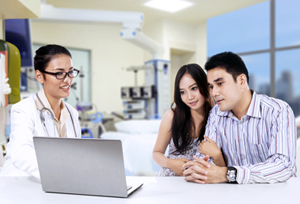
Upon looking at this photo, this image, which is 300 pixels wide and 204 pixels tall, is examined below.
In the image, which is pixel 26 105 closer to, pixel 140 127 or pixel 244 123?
pixel 244 123

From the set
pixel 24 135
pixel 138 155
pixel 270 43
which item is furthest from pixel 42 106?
pixel 270 43

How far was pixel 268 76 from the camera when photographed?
5781mm

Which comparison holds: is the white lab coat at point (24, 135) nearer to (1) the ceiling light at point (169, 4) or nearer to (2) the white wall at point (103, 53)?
(1) the ceiling light at point (169, 4)

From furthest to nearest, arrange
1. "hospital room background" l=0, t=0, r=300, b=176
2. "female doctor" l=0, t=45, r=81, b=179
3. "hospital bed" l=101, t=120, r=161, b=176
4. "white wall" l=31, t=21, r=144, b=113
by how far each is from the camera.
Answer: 1. "white wall" l=31, t=21, r=144, b=113
2. "hospital room background" l=0, t=0, r=300, b=176
3. "hospital bed" l=101, t=120, r=161, b=176
4. "female doctor" l=0, t=45, r=81, b=179

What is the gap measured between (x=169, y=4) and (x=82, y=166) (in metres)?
5.23

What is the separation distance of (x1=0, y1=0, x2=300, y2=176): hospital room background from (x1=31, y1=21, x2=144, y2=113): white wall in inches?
0.9

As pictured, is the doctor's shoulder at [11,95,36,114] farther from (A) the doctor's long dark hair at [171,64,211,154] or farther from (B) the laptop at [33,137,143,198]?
(A) the doctor's long dark hair at [171,64,211,154]

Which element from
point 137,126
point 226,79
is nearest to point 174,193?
point 226,79

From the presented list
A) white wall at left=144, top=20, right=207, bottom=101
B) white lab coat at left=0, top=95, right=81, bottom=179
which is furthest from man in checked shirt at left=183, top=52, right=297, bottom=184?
white wall at left=144, top=20, right=207, bottom=101

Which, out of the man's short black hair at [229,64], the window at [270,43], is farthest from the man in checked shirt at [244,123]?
the window at [270,43]

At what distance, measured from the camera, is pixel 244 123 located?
138 centimetres

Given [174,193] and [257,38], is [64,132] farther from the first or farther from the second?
[257,38]

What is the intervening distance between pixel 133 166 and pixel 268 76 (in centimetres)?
430

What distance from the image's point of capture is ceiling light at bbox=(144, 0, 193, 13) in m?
5.42
